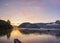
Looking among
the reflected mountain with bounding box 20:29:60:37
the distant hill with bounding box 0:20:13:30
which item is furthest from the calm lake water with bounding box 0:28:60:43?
the distant hill with bounding box 0:20:13:30

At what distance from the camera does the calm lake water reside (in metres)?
4.23

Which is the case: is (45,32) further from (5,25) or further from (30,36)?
(5,25)

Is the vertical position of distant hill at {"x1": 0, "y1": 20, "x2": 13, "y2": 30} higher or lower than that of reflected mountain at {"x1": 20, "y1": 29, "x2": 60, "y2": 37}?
higher

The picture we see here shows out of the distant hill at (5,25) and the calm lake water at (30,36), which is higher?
the distant hill at (5,25)

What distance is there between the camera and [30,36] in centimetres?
449

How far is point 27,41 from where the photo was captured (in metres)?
4.17

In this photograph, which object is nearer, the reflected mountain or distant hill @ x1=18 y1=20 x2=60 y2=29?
distant hill @ x1=18 y1=20 x2=60 y2=29

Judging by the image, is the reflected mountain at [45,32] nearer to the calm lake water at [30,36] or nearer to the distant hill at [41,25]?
the calm lake water at [30,36]

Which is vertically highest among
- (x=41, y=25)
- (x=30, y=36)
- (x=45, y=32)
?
(x=41, y=25)

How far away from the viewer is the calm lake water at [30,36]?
13.9 feet

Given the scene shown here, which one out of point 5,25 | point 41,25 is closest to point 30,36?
Answer: point 41,25

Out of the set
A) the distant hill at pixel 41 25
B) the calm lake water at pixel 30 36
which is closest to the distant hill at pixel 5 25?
the calm lake water at pixel 30 36

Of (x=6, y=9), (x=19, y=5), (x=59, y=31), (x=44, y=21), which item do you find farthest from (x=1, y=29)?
(x=59, y=31)

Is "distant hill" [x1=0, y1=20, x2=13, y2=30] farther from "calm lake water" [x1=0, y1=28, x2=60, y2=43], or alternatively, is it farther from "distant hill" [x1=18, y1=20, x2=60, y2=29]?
"distant hill" [x1=18, y1=20, x2=60, y2=29]
